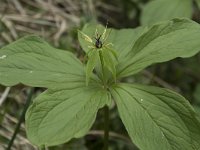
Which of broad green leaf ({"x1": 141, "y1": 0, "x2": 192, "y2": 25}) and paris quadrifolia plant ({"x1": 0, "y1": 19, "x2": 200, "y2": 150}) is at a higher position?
broad green leaf ({"x1": 141, "y1": 0, "x2": 192, "y2": 25})

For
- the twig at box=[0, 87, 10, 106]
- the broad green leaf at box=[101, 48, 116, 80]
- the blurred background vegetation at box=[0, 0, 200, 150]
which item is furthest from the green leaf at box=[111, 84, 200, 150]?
the twig at box=[0, 87, 10, 106]

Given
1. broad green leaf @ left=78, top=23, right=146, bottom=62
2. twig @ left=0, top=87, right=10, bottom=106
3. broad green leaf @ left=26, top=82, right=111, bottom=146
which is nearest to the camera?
broad green leaf @ left=26, top=82, right=111, bottom=146

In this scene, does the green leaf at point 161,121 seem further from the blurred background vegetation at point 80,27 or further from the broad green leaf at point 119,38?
the blurred background vegetation at point 80,27

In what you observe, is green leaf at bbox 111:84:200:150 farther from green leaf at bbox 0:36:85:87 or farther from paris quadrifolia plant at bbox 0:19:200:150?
green leaf at bbox 0:36:85:87

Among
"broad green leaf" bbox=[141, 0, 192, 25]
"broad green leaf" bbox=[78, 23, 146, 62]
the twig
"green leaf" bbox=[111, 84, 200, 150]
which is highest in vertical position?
"broad green leaf" bbox=[141, 0, 192, 25]

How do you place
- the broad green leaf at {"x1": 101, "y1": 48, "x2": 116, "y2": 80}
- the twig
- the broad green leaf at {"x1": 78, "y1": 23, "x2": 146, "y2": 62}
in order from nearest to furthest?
the broad green leaf at {"x1": 101, "y1": 48, "x2": 116, "y2": 80}, the broad green leaf at {"x1": 78, "y1": 23, "x2": 146, "y2": 62}, the twig

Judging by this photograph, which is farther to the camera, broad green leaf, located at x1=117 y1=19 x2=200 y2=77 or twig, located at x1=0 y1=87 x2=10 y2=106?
twig, located at x1=0 y1=87 x2=10 y2=106

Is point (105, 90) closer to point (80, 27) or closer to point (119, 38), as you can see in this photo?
point (119, 38)

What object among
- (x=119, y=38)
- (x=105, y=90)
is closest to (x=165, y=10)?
(x=119, y=38)
